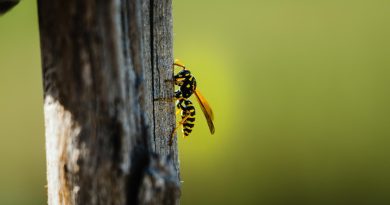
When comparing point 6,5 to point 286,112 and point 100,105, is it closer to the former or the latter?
point 100,105

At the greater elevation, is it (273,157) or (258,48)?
(258,48)

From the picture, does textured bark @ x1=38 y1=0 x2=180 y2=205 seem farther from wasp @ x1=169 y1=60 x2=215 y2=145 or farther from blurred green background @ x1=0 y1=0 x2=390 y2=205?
blurred green background @ x1=0 y1=0 x2=390 y2=205

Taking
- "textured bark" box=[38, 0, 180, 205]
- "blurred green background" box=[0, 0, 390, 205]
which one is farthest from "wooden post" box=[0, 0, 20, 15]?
"blurred green background" box=[0, 0, 390, 205]

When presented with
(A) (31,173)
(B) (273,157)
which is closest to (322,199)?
(B) (273,157)

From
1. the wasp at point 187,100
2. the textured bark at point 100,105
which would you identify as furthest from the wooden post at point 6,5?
the wasp at point 187,100

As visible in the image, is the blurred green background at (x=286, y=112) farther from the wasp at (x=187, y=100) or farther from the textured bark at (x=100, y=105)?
the textured bark at (x=100, y=105)

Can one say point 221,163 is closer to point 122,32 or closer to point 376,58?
point 376,58
